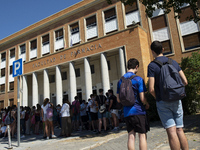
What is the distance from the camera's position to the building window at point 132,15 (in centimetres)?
1908

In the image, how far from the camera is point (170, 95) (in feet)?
8.34

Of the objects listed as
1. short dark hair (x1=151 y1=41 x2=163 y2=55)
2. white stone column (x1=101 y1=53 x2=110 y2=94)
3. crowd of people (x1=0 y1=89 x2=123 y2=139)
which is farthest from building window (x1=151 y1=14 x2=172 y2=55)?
short dark hair (x1=151 y1=41 x2=163 y2=55)

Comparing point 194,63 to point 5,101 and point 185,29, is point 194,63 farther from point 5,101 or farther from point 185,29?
point 5,101

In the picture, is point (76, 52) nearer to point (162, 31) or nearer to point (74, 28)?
point (74, 28)

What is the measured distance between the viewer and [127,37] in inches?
650

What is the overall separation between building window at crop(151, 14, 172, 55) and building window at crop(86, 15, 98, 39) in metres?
6.70

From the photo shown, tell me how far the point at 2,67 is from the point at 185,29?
1182 inches

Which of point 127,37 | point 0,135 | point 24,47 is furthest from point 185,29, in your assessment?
point 24,47

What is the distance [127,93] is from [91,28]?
64.2 ft

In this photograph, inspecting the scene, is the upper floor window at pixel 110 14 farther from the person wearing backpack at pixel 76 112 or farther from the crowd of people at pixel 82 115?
the person wearing backpack at pixel 76 112

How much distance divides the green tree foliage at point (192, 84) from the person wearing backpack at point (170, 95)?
24.4 ft

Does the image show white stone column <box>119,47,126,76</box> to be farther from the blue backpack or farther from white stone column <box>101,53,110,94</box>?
the blue backpack

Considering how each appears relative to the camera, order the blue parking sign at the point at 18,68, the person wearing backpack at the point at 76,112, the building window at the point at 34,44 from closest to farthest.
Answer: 1. the blue parking sign at the point at 18,68
2. the person wearing backpack at the point at 76,112
3. the building window at the point at 34,44

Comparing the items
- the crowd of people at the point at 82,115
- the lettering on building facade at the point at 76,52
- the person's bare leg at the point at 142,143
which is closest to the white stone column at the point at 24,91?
the lettering on building facade at the point at 76,52
